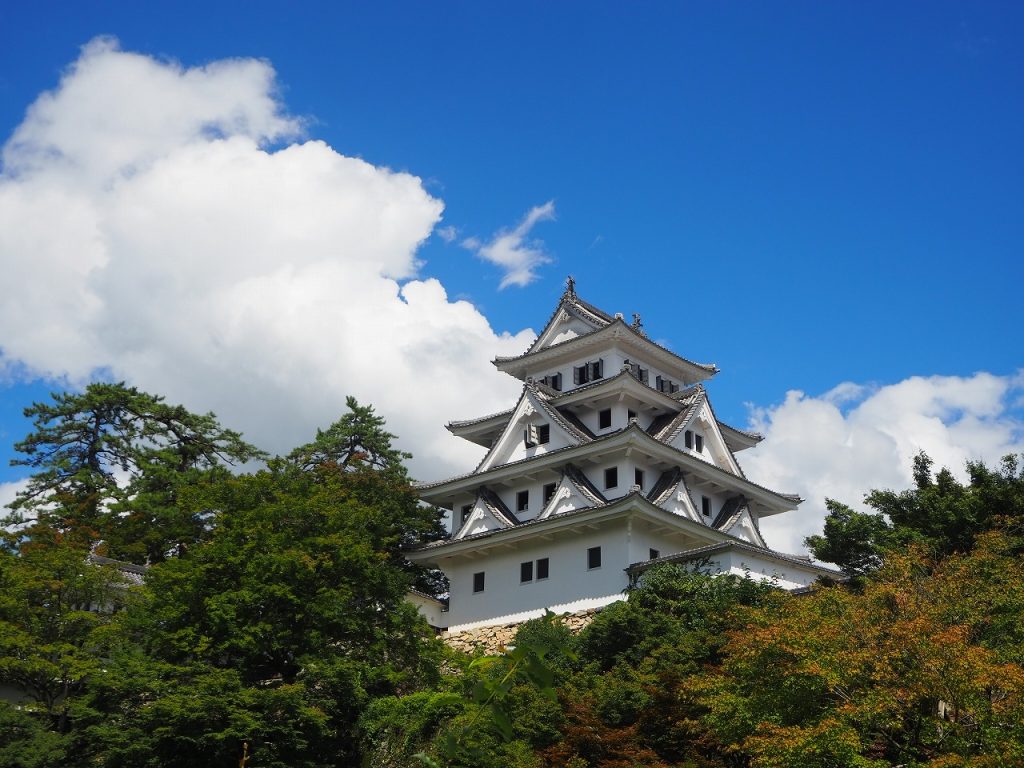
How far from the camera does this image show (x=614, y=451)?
36.8 meters

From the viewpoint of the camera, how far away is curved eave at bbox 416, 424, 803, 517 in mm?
36125

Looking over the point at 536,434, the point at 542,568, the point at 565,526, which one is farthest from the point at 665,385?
the point at 542,568

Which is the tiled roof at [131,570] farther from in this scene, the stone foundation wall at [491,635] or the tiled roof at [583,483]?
the tiled roof at [583,483]

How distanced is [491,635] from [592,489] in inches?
244

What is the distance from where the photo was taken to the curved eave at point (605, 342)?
1629 inches

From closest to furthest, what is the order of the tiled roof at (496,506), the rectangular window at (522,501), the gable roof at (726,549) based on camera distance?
the gable roof at (726,549) < the tiled roof at (496,506) < the rectangular window at (522,501)

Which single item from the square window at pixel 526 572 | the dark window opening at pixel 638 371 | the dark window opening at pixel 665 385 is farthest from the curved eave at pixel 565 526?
the dark window opening at pixel 665 385

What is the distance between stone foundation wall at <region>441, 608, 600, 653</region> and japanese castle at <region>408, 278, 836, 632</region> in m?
0.39

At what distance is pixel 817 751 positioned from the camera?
1569 cm

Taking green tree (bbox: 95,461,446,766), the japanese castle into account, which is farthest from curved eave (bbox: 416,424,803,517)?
green tree (bbox: 95,461,446,766)

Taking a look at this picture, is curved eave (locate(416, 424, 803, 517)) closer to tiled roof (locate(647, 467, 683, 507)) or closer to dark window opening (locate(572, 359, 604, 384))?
tiled roof (locate(647, 467, 683, 507))

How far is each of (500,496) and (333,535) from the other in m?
11.4

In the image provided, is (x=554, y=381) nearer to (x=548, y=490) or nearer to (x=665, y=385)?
(x=665, y=385)

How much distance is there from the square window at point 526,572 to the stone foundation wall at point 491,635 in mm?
1630
